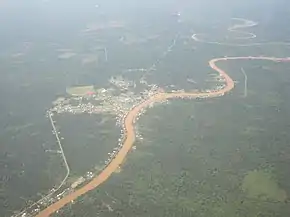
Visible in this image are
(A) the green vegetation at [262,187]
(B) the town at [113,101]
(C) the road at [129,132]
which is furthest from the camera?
(B) the town at [113,101]

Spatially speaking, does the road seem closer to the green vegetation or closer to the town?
the town

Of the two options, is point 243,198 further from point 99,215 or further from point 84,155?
point 84,155

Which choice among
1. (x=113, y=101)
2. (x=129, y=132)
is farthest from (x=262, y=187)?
(x=113, y=101)

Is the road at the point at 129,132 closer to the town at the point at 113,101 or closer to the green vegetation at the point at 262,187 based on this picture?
the town at the point at 113,101

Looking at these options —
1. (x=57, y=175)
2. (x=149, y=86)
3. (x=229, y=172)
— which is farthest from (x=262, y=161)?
(x=149, y=86)

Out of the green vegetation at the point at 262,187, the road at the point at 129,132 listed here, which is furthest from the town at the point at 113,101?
the green vegetation at the point at 262,187

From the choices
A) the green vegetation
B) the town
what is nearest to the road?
the town

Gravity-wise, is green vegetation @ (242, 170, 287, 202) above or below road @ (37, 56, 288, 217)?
below

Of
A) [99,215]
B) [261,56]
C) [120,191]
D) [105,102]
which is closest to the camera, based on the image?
[99,215]
